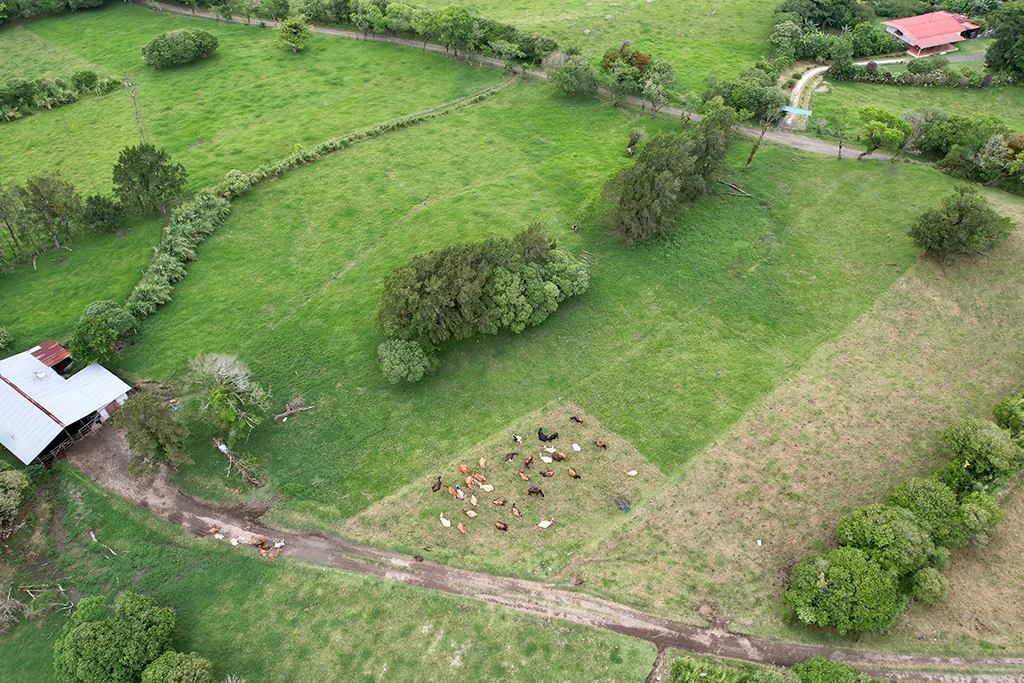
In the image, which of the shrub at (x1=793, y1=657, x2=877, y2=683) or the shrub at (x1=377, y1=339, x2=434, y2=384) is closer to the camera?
the shrub at (x1=793, y1=657, x2=877, y2=683)

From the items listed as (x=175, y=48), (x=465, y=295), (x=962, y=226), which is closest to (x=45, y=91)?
(x=175, y=48)

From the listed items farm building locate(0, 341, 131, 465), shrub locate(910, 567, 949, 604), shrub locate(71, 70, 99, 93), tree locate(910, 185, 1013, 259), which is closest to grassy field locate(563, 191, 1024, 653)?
shrub locate(910, 567, 949, 604)

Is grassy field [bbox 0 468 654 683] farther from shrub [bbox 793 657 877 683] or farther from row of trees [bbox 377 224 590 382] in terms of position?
row of trees [bbox 377 224 590 382]

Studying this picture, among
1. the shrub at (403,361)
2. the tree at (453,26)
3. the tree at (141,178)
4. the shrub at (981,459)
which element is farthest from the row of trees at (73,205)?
the shrub at (981,459)

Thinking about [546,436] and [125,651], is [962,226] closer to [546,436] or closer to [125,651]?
[546,436]

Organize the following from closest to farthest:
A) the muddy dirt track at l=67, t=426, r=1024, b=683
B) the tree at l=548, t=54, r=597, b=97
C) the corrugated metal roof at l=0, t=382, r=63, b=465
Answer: the muddy dirt track at l=67, t=426, r=1024, b=683 → the corrugated metal roof at l=0, t=382, r=63, b=465 → the tree at l=548, t=54, r=597, b=97
